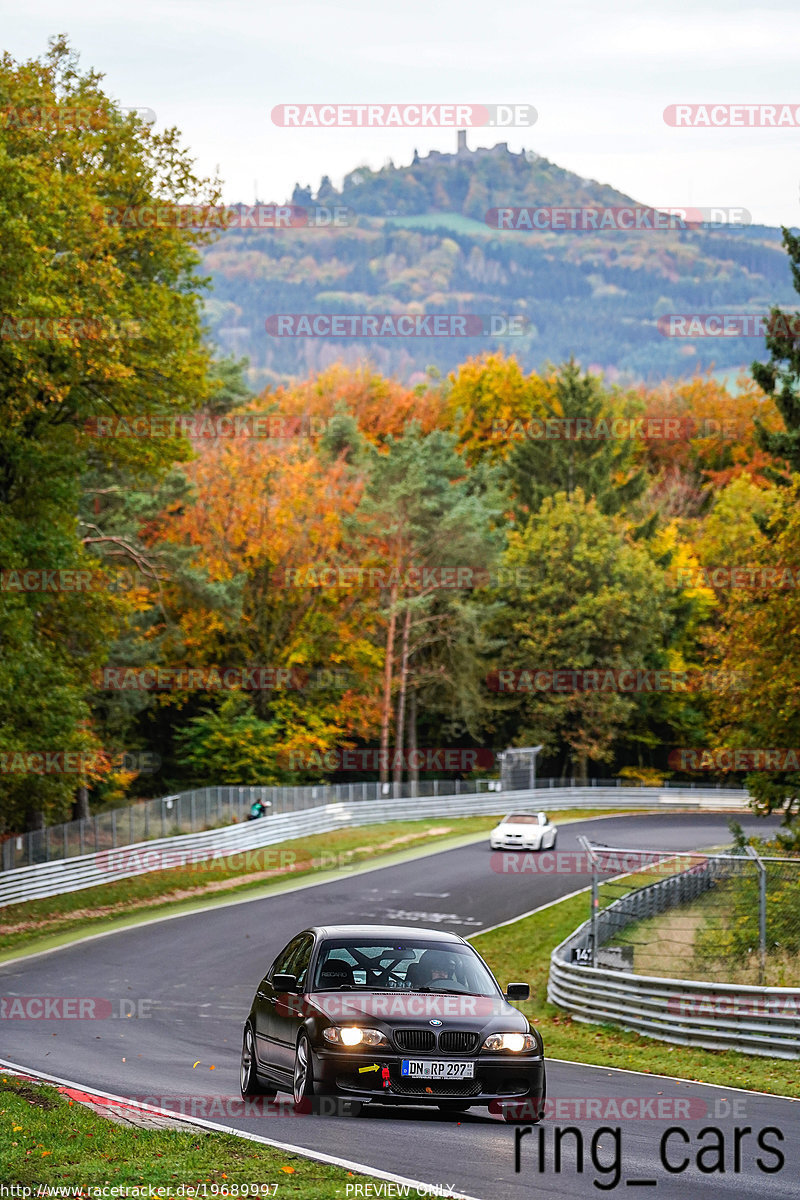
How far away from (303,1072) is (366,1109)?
58 centimetres

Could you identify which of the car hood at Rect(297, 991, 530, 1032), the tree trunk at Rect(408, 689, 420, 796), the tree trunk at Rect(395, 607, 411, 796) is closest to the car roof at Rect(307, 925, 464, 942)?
the car hood at Rect(297, 991, 530, 1032)

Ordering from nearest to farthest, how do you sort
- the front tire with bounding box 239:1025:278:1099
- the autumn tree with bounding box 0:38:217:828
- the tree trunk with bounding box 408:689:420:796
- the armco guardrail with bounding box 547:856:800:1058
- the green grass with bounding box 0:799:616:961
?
the front tire with bounding box 239:1025:278:1099
the armco guardrail with bounding box 547:856:800:1058
the autumn tree with bounding box 0:38:217:828
the green grass with bounding box 0:799:616:961
the tree trunk with bounding box 408:689:420:796

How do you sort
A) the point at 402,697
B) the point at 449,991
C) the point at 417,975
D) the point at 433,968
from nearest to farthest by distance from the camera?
1. the point at 449,991
2. the point at 417,975
3. the point at 433,968
4. the point at 402,697

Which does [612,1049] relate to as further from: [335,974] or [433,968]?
[335,974]

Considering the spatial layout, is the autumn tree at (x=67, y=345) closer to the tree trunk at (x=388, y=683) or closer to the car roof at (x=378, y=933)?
the car roof at (x=378, y=933)

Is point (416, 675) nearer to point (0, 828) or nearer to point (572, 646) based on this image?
point (572, 646)

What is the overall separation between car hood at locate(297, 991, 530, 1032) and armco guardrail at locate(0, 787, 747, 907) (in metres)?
23.9

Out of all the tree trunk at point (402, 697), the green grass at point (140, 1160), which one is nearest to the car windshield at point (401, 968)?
the green grass at point (140, 1160)

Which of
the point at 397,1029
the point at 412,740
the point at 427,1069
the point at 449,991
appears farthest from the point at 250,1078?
the point at 412,740

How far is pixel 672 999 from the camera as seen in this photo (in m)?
19.7

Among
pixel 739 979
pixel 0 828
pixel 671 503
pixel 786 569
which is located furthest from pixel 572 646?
pixel 739 979

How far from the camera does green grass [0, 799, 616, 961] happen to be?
32625mm

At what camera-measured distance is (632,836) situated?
49.1 m

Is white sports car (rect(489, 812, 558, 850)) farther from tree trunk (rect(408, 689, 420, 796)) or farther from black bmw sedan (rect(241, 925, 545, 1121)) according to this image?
black bmw sedan (rect(241, 925, 545, 1121))
